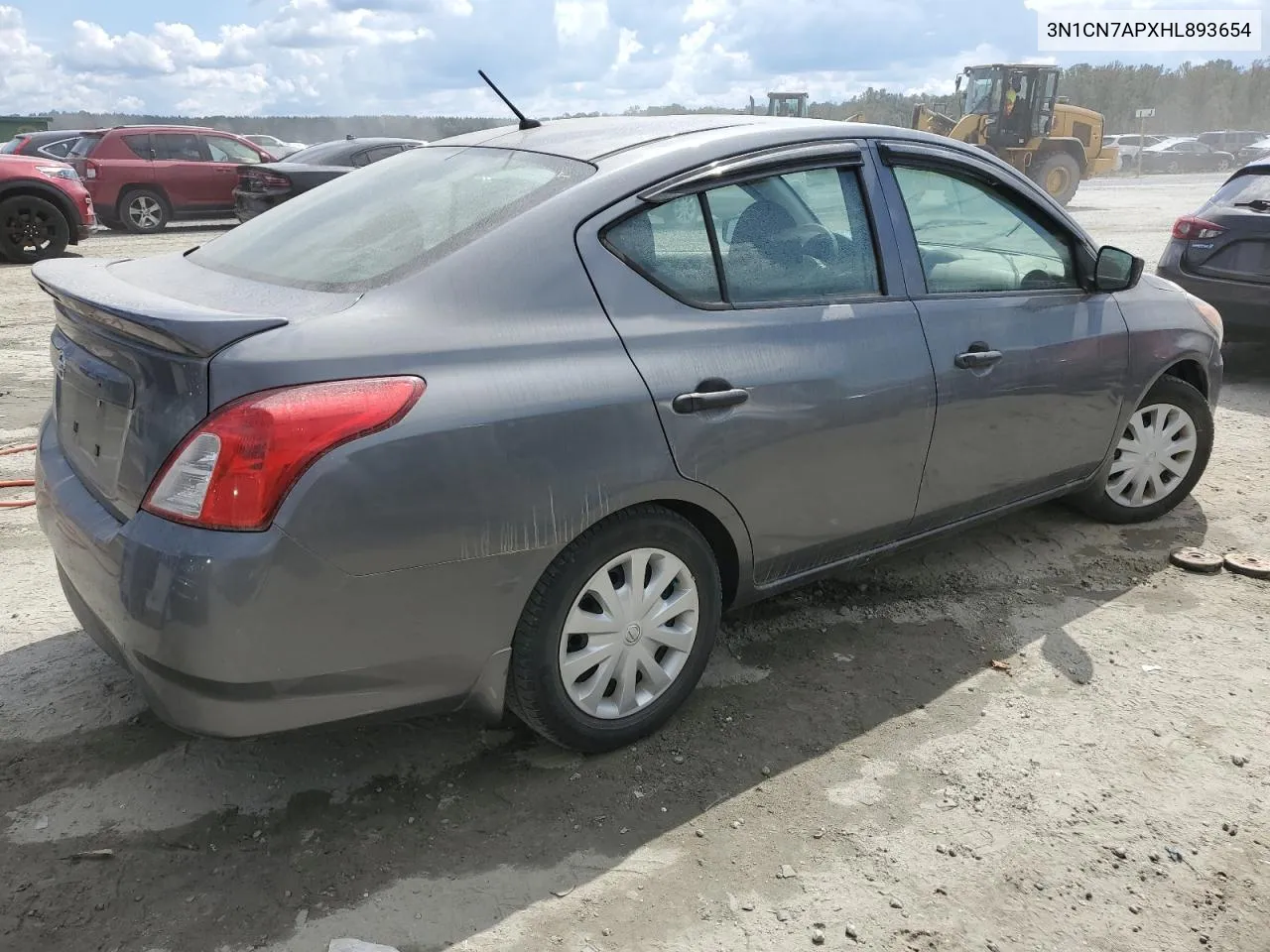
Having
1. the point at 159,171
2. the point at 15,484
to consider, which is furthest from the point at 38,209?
the point at 15,484

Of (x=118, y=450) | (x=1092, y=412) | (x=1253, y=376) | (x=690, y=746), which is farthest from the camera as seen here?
(x=1253, y=376)

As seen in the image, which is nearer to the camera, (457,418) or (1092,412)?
(457,418)

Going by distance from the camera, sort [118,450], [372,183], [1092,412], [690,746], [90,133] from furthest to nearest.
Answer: [90,133], [1092,412], [372,183], [690,746], [118,450]

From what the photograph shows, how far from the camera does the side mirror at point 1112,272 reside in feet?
13.1

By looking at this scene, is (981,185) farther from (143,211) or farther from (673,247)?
(143,211)

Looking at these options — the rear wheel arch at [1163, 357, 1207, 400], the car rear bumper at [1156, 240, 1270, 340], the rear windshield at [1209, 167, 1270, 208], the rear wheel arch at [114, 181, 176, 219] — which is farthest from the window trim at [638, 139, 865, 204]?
the rear wheel arch at [114, 181, 176, 219]

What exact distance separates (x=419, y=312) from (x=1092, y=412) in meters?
2.72

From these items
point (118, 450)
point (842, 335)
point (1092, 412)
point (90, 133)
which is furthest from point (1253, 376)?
point (90, 133)

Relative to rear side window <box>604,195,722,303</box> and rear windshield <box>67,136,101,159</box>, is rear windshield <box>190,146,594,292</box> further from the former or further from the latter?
rear windshield <box>67,136,101,159</box>

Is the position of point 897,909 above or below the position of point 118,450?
below

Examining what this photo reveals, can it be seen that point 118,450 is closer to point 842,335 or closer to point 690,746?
point 690,746

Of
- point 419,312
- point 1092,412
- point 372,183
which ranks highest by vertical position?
point 372,183

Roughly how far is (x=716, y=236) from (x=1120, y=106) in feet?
219

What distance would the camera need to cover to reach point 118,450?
2449 millimetres
